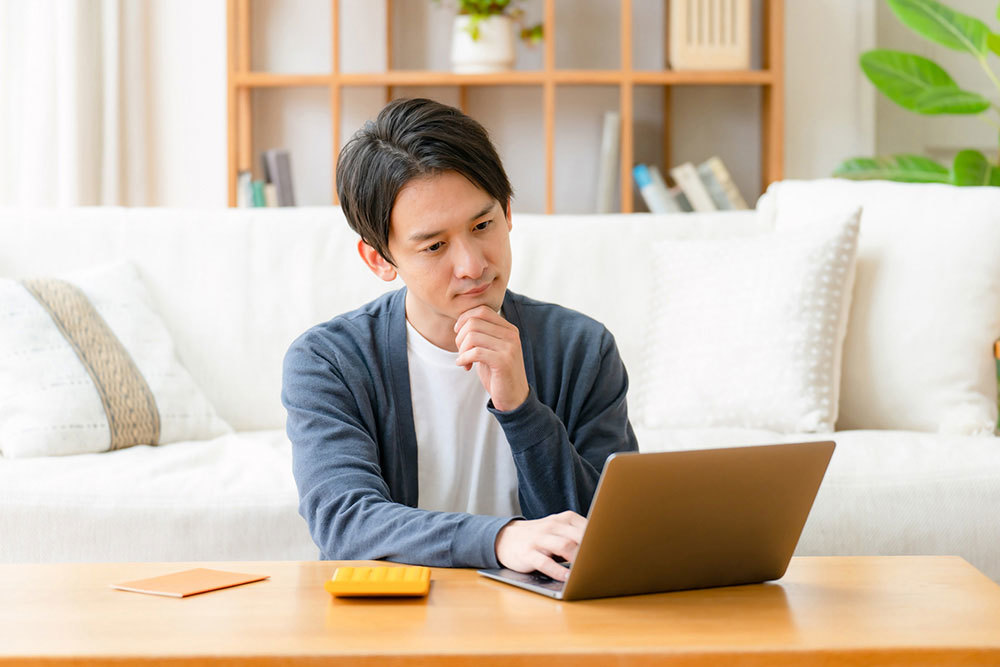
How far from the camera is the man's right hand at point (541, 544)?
2.85 feet

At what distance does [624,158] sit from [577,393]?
84.2 inches

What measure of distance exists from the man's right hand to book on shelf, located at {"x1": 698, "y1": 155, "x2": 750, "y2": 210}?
254 cm

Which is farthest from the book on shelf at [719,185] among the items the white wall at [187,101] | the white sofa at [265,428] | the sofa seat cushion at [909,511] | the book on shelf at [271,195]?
the sofa seat cushion at [909,511]

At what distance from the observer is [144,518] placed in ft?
5.18

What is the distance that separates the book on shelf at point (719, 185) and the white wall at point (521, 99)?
0.32 metres

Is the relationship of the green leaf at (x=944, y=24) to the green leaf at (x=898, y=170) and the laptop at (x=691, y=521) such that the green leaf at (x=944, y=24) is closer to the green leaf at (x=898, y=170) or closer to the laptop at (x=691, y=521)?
the green leaf at (x=898, y=170)

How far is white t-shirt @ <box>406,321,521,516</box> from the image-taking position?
1286 millimetres

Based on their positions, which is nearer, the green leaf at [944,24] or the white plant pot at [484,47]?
the green leaf at [944,24]

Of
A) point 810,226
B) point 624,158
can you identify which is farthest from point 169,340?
point 624,158

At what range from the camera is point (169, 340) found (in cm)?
206

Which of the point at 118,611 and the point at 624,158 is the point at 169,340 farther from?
the point at 624,158

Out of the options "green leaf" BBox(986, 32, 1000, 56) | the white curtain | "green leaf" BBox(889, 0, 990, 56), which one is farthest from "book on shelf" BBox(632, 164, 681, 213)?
the white curtain

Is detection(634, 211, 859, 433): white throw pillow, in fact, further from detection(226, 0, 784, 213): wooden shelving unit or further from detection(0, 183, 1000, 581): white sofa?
detection(226, 0, 784, 213): wooden shelving unit

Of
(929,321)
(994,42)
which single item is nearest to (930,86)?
(994,42)
